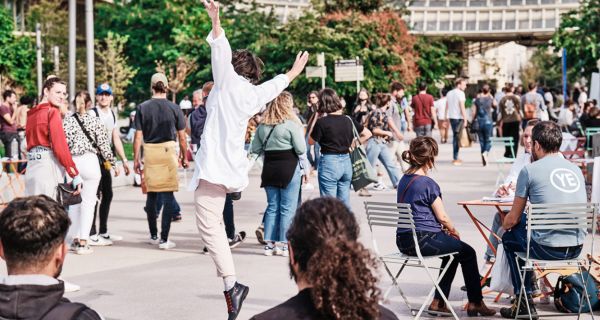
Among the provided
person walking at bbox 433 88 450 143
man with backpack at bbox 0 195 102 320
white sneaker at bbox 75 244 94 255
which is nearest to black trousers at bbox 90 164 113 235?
white sneaker at bbox 75 244 94 255

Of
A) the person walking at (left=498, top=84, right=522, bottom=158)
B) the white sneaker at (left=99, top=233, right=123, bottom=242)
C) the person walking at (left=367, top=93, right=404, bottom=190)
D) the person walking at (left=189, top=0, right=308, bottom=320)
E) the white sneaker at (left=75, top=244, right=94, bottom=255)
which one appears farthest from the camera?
the person walking at (left=498, top=84, right=522, bottom=158)

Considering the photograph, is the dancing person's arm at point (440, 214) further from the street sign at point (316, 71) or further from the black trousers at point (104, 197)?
the street sign at point (316, 71)

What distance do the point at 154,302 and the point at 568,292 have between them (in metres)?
3.11

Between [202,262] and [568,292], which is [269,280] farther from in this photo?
[568,292]

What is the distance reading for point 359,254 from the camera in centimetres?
355

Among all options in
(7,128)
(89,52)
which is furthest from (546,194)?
(7,128)

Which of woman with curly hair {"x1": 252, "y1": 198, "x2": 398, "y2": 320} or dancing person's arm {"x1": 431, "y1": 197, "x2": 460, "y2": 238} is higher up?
woman with curly hair {"x1": 252, "y1": 198, "x2": 398, "y2": 320}

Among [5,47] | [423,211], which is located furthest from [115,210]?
[5,47]

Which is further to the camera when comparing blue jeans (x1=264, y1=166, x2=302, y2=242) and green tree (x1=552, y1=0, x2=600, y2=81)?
green tree (x1=552, y1=0, x2=600, y2=81)

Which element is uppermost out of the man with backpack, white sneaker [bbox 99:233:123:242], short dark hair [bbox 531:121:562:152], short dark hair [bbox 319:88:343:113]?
short dark hair [bbox 319:88:343:113]

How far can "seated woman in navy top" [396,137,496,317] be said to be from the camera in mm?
7992

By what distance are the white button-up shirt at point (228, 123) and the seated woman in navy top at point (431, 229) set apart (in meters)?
1.16

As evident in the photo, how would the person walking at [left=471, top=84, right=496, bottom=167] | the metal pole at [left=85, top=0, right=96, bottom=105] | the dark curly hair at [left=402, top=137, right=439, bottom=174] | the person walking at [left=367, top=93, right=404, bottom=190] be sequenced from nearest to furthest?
the dark curly hair at [left=402, top=137, right=439, bottom=174] < the person walking at [left=367, top=93, right=404, bottom=190] < the metal pole at [left=85, top=0, right=96, bottom=105] < the person walking at [left=471, top=84, right=496, bottom=167]

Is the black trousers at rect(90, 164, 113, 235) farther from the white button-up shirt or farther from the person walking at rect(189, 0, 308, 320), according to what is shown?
the white button-up shirt
